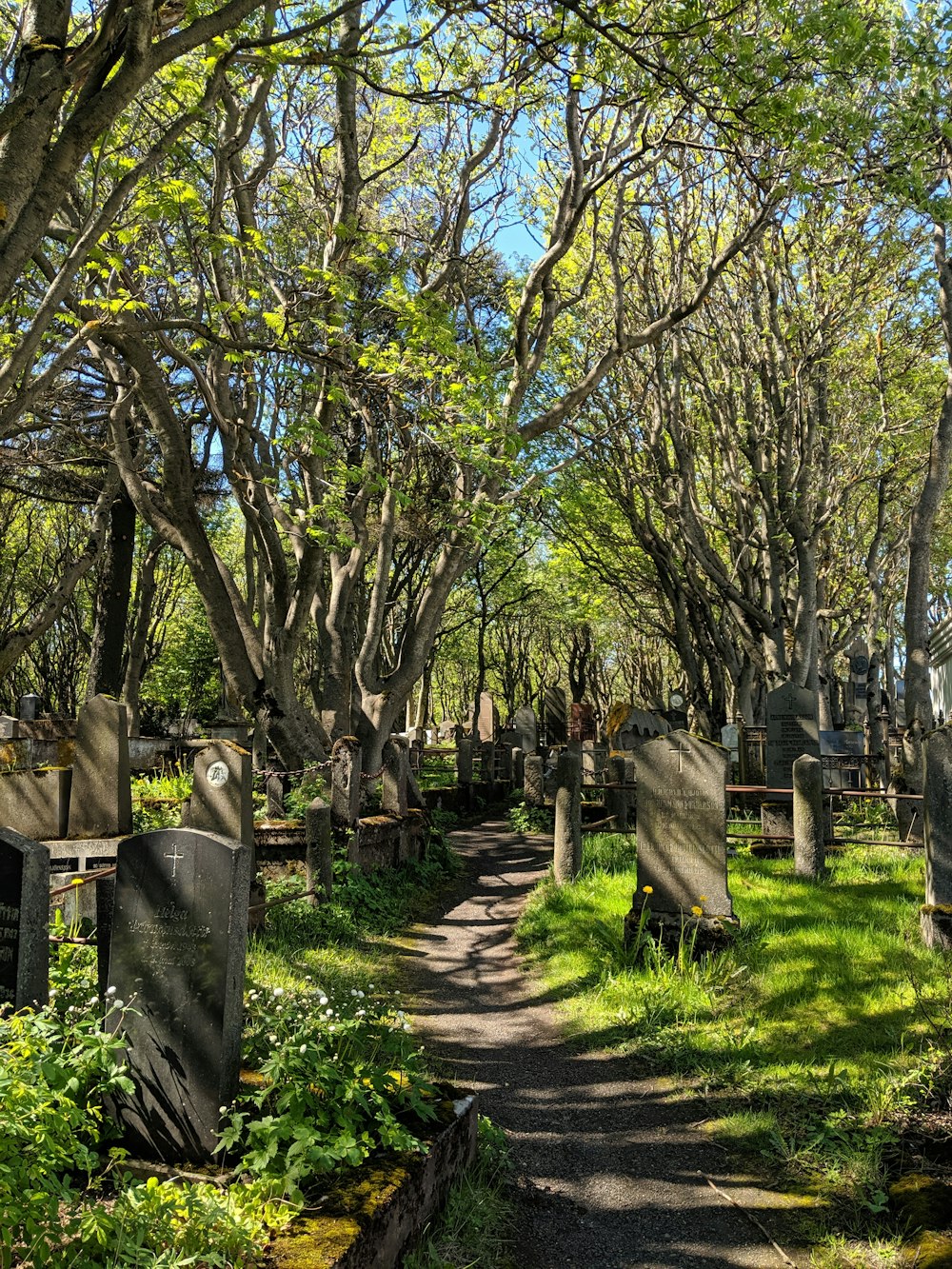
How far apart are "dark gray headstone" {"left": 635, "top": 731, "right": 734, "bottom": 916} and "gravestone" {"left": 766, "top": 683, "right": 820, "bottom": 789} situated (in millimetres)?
5450

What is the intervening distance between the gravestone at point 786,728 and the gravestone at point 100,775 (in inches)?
343

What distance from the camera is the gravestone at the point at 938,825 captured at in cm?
705

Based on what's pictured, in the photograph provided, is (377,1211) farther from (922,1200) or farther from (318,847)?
(318,847)

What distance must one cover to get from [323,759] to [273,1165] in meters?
8.41

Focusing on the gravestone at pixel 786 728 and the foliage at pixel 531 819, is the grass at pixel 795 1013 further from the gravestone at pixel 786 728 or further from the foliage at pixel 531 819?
the foliage at pixel 531 819

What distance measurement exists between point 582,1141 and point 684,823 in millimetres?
3101

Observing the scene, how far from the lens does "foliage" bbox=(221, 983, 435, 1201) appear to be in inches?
140

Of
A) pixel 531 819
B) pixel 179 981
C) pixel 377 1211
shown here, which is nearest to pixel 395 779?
pixel 531 819

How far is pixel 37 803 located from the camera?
9195 mm

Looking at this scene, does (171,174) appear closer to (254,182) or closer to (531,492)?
(254,182)

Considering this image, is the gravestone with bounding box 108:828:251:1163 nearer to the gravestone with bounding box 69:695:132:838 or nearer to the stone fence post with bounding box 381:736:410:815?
the gravestone with bounding box 69:695:132:838

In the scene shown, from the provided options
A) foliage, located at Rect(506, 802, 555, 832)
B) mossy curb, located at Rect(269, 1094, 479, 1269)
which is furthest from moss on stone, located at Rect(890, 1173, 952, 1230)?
foliage, located at Rect(506, 802, 555, 832)

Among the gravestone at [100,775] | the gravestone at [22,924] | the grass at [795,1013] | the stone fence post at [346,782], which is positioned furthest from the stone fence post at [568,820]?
the gravestone at [22,924]

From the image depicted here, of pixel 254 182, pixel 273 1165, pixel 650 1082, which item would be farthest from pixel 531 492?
pixel 273 1165
